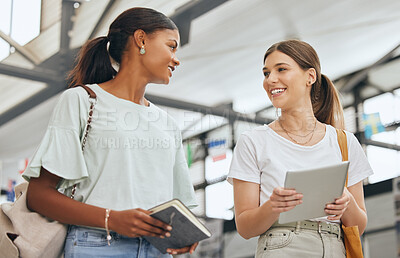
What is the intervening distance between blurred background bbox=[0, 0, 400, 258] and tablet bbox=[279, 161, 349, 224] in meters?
4.79

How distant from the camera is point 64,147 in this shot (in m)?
1.73

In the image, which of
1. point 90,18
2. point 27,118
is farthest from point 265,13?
point 27,118

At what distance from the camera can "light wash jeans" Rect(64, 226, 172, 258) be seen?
1.68m

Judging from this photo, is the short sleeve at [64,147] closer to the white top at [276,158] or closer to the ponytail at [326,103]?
the white top at [276,158]

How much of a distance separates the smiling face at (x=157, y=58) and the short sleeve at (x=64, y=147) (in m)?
0.30

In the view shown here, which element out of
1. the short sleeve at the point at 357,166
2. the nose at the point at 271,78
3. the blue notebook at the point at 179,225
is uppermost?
the nose at the point at 271,78

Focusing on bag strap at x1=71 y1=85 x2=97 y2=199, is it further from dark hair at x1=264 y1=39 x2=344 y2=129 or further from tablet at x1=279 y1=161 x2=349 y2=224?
dark hair at x1=264 y1=39 x2=344 y2=129

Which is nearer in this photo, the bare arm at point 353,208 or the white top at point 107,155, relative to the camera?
the white top at point 107,155

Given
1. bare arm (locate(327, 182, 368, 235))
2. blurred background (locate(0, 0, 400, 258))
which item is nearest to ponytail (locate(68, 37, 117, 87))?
bare arm (locate(327, 182, 368, 235))

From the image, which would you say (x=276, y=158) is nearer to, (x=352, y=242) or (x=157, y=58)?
(x=352, y=242)

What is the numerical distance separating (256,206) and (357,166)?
0.43 metres

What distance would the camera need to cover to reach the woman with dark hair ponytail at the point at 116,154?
1669 millimetres

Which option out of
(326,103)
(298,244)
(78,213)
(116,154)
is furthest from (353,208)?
(78,213)

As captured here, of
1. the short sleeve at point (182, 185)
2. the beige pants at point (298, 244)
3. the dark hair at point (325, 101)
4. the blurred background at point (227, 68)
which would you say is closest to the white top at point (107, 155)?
the short sleeve at point (182, 185)
